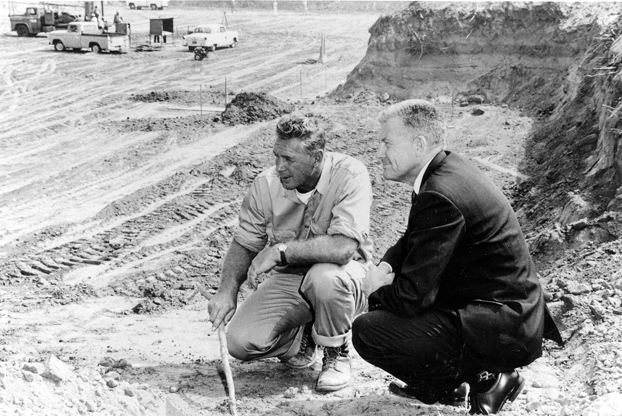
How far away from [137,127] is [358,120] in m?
4.12

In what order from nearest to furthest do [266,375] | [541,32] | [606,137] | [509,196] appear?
[266,375] < [606,137] < [509,196] < [541,32]

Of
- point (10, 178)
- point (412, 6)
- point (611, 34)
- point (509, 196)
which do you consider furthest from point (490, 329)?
point (412, 6)

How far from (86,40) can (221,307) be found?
21.2 metres

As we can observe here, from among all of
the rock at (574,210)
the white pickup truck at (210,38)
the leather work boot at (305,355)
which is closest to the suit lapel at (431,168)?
the leather work boot at (305,355)

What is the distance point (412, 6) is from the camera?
14.9 m

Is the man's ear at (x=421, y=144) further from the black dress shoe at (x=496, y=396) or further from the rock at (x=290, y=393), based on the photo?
the rock at (x=290, y=393)

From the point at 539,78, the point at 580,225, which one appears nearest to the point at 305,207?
Result: the point at 580,225

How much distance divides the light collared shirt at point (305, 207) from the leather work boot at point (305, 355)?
653 mm

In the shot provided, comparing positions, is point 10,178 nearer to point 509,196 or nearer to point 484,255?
point 509,196

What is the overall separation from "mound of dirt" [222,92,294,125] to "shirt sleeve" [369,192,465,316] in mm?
9966

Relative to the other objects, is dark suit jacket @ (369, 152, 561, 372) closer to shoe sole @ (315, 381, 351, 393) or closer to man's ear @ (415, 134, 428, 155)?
man's ear @ (415, 134, 428, 155)

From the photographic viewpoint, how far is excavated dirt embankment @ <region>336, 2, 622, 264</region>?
6898 mm

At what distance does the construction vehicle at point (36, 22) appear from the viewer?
89.1 ft

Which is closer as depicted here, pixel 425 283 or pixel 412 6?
pixel 425 283
